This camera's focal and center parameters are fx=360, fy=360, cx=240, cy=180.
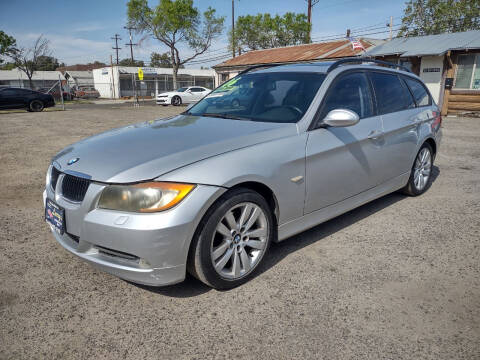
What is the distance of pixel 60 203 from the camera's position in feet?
8.36

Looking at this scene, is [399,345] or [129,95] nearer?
[399,345]

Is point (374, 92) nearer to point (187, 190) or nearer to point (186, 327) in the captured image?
point (187, 190)

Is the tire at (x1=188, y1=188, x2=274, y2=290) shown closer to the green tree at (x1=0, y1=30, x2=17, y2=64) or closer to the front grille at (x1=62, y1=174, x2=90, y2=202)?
the front grille at (x1=62, y1=174, x2=90, y2=202)

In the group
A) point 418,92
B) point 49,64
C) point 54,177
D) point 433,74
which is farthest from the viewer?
point 49,64

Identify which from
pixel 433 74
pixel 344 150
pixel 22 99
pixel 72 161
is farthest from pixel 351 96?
pixel 22 99

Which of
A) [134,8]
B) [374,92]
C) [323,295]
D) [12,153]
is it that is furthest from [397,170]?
[134,8]

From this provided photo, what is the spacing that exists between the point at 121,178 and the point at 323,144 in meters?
1.68

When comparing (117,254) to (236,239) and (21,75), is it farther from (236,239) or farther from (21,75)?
(21,75)

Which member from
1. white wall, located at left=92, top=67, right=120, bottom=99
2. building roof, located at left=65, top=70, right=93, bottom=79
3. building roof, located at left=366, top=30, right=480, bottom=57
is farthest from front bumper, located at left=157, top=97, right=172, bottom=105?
building roof, located at left=65, top=70, right=93, bottom=79

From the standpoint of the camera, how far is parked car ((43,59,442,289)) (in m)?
2.27

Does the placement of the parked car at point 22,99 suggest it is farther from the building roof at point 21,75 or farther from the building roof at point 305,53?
the building roof at point 21,75

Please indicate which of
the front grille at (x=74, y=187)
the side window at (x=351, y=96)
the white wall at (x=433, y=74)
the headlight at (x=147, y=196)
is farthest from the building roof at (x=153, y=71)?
the headlight at (x=147, y=196)

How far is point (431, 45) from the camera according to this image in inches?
667

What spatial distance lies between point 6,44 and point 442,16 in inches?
1958
